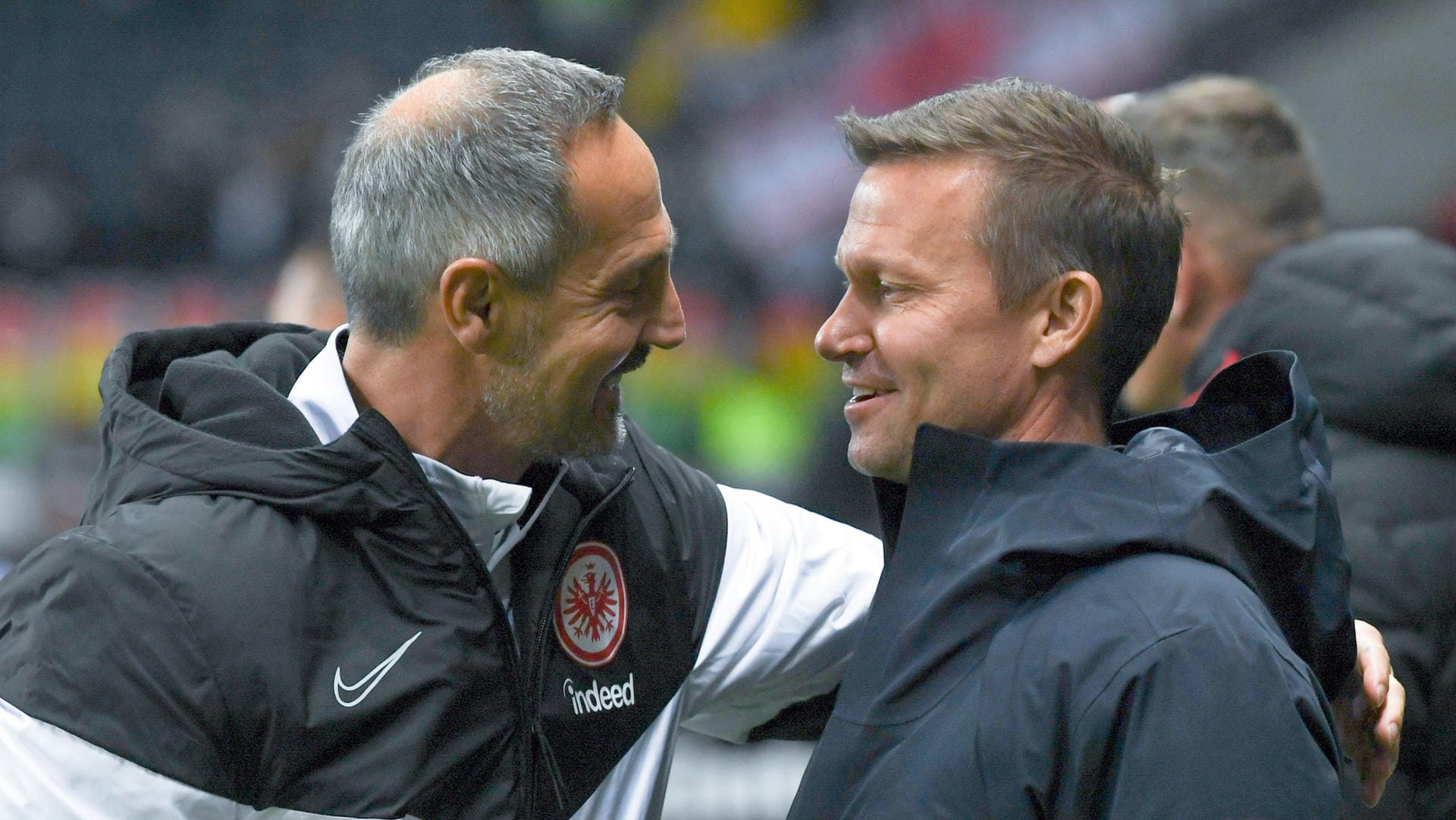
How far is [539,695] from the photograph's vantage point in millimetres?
1656

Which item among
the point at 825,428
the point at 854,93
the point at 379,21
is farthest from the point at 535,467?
the point at 379,21

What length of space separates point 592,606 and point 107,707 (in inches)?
21.9

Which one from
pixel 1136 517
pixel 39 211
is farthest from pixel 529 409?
pixel 39 211

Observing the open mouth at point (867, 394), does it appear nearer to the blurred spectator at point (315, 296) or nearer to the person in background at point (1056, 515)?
the person in background at point (1056, 515)

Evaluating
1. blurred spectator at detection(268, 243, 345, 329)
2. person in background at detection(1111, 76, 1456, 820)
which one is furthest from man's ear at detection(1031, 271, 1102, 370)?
blurred spectator at detection(268, 243, 345, 329)

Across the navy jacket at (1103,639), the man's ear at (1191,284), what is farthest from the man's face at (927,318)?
the man's ear at (1191,284)

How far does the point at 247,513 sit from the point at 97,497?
0.65 ft

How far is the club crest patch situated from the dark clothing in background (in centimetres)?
100

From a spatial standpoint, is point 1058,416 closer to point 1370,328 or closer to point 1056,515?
point 1056,515

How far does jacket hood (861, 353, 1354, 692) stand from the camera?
4.39 feet

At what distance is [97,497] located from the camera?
1.60 meters

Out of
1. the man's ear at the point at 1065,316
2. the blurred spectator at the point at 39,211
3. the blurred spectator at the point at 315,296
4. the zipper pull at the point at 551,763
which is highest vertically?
the man's ear at the point at 1065,316

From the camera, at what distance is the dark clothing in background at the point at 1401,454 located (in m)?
2.03

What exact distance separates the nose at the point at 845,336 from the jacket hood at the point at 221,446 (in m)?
0.46
